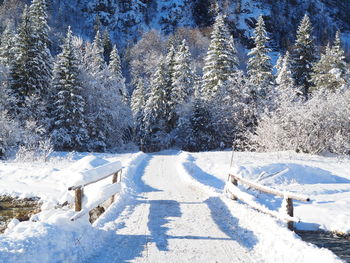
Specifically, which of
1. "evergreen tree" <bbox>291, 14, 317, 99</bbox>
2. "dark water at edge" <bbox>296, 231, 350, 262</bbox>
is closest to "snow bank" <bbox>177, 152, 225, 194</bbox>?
"dark water at edge" <bbox>296, 231, 350, 262</bbox>

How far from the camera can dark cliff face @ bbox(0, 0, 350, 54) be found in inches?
3580

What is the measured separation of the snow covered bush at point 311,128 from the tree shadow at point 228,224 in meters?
14.6

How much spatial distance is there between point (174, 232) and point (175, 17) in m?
97.2

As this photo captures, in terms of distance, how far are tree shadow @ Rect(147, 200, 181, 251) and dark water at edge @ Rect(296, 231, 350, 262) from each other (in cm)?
353

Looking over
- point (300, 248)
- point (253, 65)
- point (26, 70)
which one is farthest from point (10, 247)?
point (253, 65)

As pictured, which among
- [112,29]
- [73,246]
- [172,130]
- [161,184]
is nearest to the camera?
[73,246]

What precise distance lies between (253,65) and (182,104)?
9454 millimetres

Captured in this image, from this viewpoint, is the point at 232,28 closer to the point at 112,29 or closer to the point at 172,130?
the point at 112,29

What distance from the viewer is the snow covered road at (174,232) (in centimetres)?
561

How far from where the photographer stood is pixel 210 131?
3259 centimetres

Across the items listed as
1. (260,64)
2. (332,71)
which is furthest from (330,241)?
(332,71)

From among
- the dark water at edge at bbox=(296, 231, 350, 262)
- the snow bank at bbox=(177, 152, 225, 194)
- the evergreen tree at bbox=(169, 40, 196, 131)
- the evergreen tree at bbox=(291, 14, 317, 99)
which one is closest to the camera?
the dark water at edge at bbox=(296, 231, 350, 262)

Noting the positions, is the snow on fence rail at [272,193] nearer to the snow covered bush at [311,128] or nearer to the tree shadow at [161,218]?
the tree shadow at [161,218]

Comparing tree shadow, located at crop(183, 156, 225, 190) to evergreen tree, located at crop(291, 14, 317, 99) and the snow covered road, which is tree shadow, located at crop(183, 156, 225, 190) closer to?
the snow covered road
